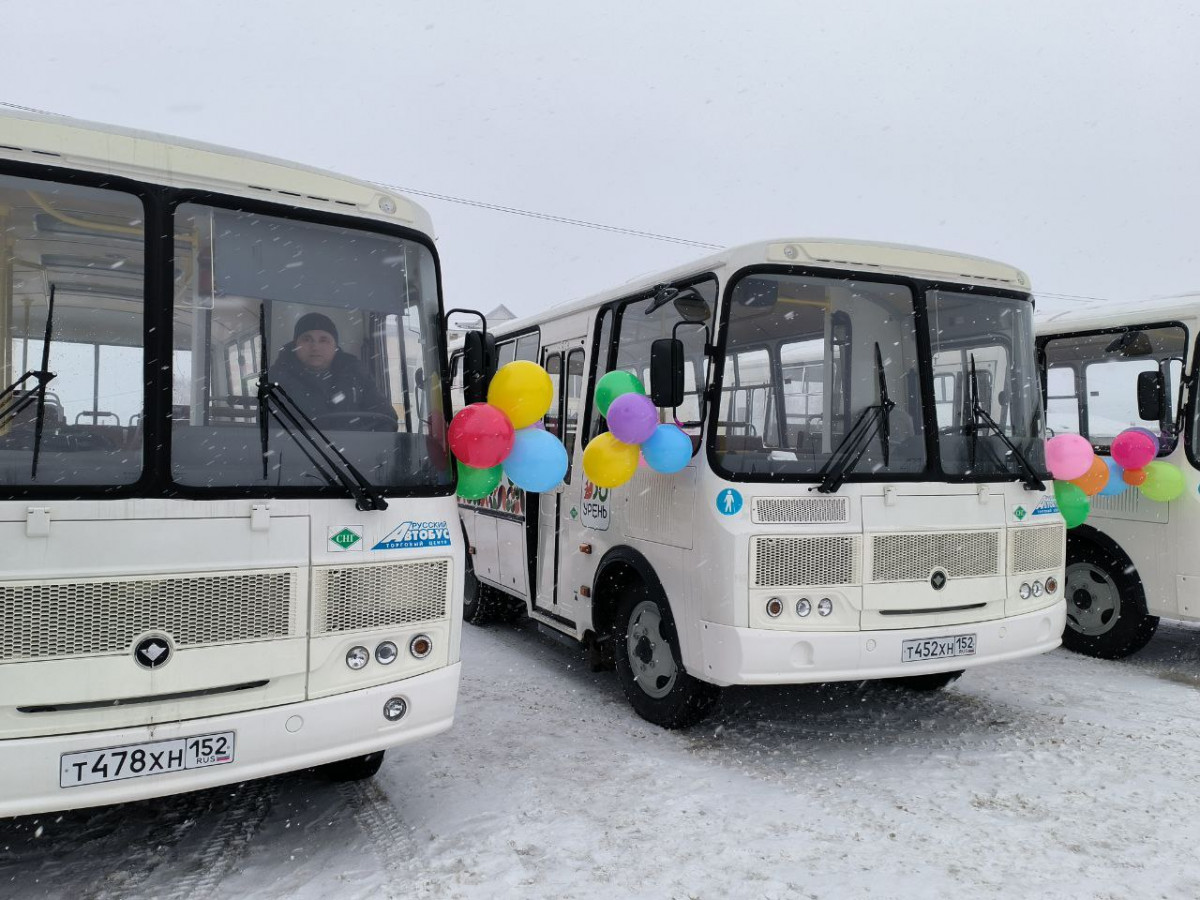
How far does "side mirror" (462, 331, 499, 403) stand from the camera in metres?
4.44

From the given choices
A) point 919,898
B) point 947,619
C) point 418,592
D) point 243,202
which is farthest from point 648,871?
point 243,202

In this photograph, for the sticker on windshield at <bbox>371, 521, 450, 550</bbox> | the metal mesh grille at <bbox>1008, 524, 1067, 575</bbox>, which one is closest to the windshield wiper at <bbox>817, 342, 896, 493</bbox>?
the metal mesh grille at <bbox>1008, 524, 1067, 575</bbox>

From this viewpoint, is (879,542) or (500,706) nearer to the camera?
(879,542)

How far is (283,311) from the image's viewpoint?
3801 mm


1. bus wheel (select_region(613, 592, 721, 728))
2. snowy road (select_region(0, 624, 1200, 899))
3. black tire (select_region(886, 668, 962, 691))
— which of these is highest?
bus wheel (select_region(613, 592, 721, 728))

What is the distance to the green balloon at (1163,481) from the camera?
6.59 metres

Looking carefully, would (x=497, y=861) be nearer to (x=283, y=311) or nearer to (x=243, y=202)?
(x=283, y=311)

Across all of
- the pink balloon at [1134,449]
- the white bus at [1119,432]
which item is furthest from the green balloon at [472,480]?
the white bus at [1119,432]

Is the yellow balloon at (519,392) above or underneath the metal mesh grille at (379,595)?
above

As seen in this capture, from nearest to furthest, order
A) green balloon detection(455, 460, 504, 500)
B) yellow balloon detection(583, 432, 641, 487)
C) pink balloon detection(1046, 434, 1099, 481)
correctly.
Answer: green balloon detection(455, 460, 504, 500)
yellow balloon detection(583, 432, 641, 487)
pink balloon detection(1046, 434, 1099, 481)

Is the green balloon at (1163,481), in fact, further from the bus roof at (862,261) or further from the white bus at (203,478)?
the white bus at (203,478)

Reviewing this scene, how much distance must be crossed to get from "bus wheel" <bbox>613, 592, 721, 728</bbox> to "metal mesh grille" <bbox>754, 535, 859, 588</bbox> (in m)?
0.77

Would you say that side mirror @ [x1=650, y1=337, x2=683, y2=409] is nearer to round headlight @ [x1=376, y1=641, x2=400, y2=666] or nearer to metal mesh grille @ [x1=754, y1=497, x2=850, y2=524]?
metal mesh grille @ [x1=754, y1=497, x2=850, y2=524]

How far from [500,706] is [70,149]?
4.13 metres
